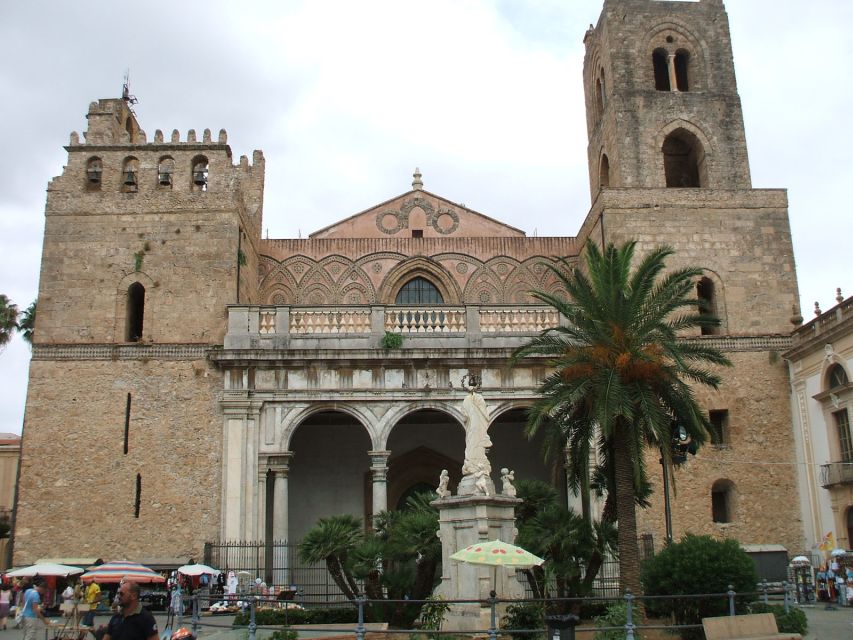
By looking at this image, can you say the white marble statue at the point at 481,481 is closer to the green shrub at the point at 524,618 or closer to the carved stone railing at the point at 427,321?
the green shrub at the point at 524,618

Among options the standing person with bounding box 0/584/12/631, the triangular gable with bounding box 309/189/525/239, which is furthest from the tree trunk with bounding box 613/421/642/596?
the triangular gable with bounding box 309/189/525/239

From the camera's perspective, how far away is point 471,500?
53.2 ft

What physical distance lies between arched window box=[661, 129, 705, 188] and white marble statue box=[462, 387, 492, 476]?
15784mm

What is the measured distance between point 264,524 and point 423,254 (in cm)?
1106

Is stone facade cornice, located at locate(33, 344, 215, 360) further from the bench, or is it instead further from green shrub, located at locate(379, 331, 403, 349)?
the bench

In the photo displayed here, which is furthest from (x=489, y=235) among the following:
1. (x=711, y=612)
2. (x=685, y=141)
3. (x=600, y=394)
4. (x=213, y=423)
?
(x=711, y=612)

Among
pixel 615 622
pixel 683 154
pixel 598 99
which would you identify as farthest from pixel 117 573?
pixel 598 99

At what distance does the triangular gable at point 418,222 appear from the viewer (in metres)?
31.9

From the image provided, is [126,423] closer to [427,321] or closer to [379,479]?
[379,479]

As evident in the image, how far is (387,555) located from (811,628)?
7.74m

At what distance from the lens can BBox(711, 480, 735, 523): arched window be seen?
25.1 m

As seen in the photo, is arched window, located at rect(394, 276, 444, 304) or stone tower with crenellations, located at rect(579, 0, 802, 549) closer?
stone tower with crenellations, located at rect(579, 0, 802, 549)

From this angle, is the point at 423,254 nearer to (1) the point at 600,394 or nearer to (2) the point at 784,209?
(2) the point at 784,209

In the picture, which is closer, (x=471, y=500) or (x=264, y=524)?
(x=471, y=500)
